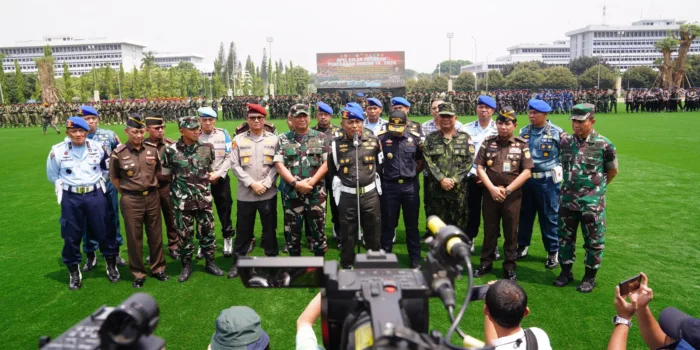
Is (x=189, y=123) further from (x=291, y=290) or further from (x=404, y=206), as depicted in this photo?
(x=404, y=206)

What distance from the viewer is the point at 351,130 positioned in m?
4.68

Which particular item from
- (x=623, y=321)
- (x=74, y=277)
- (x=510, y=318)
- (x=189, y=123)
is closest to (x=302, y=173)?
(x=189, y=123)

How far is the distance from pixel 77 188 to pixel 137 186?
2.00 ft

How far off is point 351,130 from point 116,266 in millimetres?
3101

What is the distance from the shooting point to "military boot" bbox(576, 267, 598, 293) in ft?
14.5

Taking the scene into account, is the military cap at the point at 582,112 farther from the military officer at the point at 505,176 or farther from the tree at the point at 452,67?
the tree at the point at 452,67

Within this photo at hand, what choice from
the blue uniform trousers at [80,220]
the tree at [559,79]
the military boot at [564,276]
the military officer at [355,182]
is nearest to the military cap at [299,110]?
the military officer at [355,182]

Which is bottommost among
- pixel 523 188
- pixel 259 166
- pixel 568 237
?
pixel 568 237

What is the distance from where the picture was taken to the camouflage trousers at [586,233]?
434cm

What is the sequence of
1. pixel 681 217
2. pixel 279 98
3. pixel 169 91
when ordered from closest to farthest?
pixel 681 217 → pixel 279 98 → pixel 169 91

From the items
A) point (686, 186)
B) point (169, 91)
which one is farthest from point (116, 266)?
point (169, 91)

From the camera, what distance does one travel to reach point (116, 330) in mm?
1061

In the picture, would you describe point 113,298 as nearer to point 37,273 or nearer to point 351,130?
point 37,273

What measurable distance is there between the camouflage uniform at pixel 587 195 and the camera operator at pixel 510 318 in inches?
104
